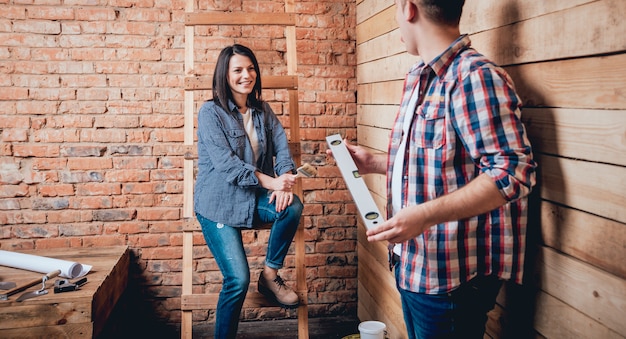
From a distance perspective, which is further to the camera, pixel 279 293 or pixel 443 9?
pixel 279 293

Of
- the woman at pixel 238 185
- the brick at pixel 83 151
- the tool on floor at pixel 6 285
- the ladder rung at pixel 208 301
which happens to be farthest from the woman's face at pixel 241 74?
the tool on floor at pixel 6 285

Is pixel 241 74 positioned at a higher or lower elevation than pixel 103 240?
higher

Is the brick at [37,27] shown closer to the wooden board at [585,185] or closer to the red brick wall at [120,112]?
the red brick wall at [120,112]


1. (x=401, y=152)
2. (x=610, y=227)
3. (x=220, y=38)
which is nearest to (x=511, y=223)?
(x=610, y=227)

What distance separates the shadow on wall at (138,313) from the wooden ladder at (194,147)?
2.83 feet

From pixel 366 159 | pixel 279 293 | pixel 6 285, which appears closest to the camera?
pixel 366 159

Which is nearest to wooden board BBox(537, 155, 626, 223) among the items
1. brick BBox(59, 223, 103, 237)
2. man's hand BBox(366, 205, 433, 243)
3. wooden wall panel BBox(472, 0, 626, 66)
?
wooden wall panel BBox(472, 0, 626, 66)

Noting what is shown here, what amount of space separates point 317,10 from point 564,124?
7.28 feet

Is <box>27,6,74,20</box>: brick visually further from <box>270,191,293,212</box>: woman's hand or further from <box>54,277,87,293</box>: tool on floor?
<box>270,191,293,212</box>: woman's hand

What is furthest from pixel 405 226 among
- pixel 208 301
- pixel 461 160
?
pixel 208 301

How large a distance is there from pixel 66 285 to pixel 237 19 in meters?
1.49

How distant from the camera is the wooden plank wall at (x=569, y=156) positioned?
1.15 m

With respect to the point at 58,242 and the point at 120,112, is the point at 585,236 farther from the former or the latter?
the point at 58,242

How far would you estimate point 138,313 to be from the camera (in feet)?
10.8
